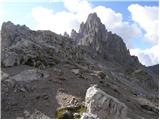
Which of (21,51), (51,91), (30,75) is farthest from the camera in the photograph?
(21,51)

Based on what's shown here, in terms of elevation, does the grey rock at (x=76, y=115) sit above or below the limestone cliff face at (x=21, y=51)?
below

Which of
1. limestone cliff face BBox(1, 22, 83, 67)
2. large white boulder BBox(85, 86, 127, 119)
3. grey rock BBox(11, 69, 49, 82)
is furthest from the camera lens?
limestone cliff face BBox(1, 22, 83, 67)

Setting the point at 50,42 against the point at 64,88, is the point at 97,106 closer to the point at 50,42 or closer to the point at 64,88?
the point at 64,88

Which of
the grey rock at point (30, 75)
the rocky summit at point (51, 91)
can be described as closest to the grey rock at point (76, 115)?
the rocky summit at point (51, 91)

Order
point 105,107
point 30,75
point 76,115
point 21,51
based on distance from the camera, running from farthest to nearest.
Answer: point 21,51 < point 30,75 < point 76,115 < point 105,107

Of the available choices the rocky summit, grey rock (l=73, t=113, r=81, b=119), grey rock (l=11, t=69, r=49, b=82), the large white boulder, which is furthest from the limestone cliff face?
the large white boulder

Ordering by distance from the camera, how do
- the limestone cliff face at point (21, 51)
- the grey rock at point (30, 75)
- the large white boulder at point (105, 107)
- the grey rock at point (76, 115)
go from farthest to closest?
the limestone cliff face at point (21, 51)
the grey rock at point (30, 75)
the grey rock at point (76, 115)
the large white boulder at point (105, 107)

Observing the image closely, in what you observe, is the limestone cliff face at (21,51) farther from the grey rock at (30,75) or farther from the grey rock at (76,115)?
the grey rock at (76,115)

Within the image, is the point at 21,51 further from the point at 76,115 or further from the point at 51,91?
the point at 76,115

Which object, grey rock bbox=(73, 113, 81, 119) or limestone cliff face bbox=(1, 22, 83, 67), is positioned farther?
limestone cliff face bbox=(1, 22, 83, 67)

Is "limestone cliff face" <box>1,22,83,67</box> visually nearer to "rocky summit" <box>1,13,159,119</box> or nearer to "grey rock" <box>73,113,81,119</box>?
"rocky summit" <box>1,13,159,119</box>

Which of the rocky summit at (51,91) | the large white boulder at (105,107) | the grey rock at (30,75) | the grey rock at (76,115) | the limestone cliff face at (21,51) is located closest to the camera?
the large white boulder at (105,107)

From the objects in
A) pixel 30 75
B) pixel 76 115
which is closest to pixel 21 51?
pixel 30 75

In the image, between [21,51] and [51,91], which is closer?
[51,91]
